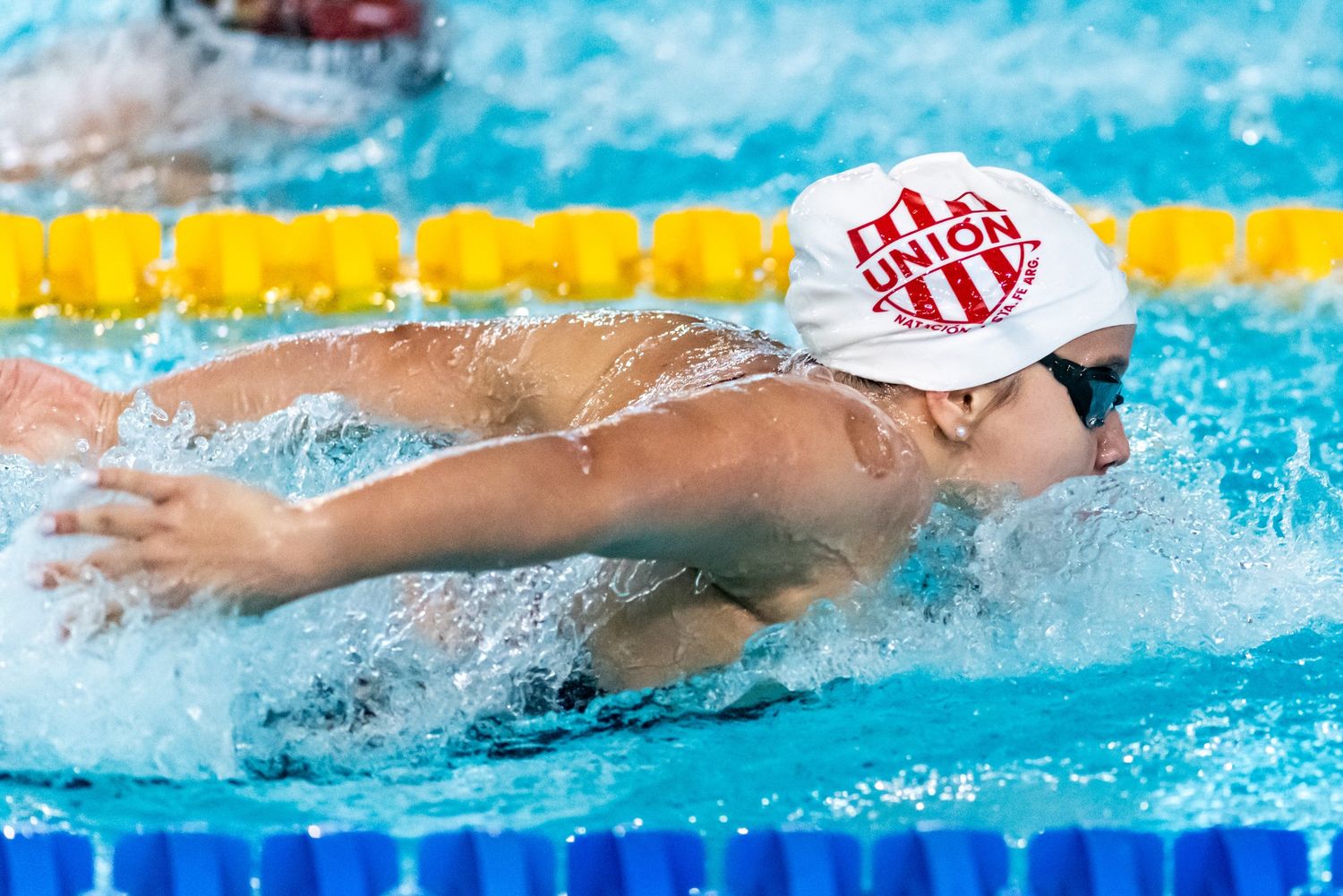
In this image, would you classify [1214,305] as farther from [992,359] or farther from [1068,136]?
[992,359]

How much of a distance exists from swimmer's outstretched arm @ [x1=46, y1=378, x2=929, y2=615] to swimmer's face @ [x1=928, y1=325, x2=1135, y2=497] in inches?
7.8

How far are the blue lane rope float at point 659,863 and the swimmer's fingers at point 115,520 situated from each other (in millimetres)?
523

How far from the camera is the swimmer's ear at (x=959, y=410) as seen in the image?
183cm

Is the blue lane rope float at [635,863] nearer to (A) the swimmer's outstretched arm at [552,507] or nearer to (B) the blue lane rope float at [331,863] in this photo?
(B) the blue lane rope float at [331,863]

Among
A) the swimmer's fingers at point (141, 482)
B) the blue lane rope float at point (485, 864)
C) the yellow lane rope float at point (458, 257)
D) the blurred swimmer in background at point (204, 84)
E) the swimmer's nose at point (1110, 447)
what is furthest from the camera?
the blurred swimmer in background at point (204, 84)

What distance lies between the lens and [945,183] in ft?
6.16

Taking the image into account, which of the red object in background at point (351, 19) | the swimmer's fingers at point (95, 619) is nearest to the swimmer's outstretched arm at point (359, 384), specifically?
the swimmer's fingers at point (95, 619)

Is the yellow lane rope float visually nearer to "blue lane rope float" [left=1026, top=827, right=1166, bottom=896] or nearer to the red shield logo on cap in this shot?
the red shield logo on cap

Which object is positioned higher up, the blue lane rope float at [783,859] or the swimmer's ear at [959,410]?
the swimmer's ear at [959,410]

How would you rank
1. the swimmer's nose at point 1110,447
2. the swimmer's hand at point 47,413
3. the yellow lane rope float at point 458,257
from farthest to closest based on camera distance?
the yellow lane rope float at point 458,257 → the swimmer's hand at point 47,413 → the swimmer's nose at point 1110,447

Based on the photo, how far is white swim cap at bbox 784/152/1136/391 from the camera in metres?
1.83

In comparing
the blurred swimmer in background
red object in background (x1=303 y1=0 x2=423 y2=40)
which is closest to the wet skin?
the blurred swimmer in background

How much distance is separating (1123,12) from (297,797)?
4361mm

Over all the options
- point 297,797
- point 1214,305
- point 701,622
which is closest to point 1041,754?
point 701,622
